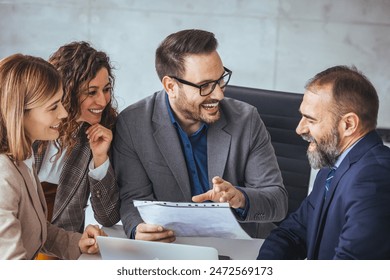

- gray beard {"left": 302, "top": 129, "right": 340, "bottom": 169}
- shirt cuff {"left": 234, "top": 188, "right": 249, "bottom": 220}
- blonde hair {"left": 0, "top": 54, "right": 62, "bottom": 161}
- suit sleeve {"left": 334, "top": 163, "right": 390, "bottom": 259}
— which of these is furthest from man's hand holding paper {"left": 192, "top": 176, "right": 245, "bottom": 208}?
blonde hair {"left": 0, "top": 54, "right": 62, "bottom": 161}

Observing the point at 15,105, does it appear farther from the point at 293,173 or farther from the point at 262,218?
the point at 293,173

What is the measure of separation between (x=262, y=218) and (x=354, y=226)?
19.8 inches

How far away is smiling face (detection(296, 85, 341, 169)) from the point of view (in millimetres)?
1605

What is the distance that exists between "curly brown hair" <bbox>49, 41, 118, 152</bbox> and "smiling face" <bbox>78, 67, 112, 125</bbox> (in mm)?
12

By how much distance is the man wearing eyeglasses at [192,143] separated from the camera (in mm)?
1921

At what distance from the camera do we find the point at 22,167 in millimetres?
1554

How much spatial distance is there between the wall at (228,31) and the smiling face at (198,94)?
122mm

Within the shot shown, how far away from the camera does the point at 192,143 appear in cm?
202

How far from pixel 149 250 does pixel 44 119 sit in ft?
1.30

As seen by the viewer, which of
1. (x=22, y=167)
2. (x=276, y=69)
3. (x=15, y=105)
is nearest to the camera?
(x=15, y=105)

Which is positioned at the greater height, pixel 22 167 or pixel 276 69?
pixel 276 69

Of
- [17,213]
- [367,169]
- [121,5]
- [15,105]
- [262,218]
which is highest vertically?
[121,5]

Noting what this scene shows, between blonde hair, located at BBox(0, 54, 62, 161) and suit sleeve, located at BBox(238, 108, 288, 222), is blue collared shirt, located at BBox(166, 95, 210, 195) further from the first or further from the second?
blonde hair, located at BBox(0, 54, 62, 161)

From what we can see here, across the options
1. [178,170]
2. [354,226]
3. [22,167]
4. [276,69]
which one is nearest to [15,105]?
[22,167]
